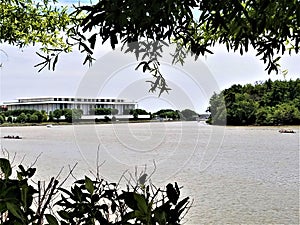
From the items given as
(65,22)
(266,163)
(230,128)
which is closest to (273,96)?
(266,163)

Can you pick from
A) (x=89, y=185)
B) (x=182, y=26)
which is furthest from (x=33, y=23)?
(x=89, y=185)

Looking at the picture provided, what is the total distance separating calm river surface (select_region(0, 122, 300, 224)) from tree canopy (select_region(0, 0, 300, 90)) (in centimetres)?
34

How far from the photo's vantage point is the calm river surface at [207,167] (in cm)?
283

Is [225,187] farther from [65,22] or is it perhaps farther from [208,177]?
[65,22]

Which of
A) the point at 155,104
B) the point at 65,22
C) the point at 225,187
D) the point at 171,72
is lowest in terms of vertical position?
the point at 225,187

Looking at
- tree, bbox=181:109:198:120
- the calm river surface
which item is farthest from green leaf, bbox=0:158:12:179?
tree, bbox=181:109:198:120

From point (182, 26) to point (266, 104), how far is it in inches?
449

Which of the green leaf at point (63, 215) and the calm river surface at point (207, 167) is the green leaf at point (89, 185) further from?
the calm river surface at point (207, 167)

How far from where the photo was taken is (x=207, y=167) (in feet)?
27.0

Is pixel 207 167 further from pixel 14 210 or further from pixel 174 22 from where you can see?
pixel 14 210

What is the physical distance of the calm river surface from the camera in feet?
9.29

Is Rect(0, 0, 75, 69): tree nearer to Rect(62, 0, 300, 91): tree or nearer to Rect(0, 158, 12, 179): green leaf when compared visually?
Rect(62, 0, 300, 91): tree

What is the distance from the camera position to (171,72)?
1510 mm

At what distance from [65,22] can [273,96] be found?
33.4ft
